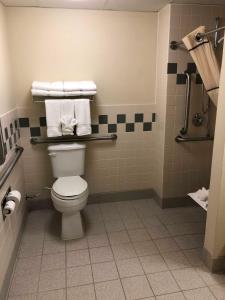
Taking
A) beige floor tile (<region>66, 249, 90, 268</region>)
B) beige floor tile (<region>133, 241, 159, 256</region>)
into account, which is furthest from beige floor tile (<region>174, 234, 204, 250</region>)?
beige floor tile (<region>66, 249, 90, 268</region>)

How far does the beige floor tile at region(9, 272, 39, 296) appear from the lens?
1663 millimetres

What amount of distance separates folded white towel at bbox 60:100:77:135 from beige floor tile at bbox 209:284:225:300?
173 cm

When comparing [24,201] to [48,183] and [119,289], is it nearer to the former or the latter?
[48,183]

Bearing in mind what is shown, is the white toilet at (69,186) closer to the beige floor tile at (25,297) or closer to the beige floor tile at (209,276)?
the beige floor tile at (25,297)

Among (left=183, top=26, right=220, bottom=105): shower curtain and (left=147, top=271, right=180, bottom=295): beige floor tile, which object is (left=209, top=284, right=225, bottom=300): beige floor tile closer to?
(left=147, top=271, right=180, bottom=295): beige floor tile

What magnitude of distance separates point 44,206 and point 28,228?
379 mm

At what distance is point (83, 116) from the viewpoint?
2.44 m

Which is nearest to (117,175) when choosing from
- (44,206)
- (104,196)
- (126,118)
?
(104,196)

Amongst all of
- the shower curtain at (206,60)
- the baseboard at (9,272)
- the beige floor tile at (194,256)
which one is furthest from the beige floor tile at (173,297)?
the shower curtain at (206,60)

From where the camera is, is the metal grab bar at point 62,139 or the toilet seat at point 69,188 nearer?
the toilet seat at point 69,188

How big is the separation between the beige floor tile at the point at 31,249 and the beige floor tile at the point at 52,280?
27 centimetres

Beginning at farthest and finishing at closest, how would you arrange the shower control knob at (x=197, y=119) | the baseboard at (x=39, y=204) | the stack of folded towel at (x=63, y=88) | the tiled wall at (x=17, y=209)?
the baseboard at (x=39, y=204) < the shower control knob at (x=197, y=119) < the stack of folded towel at (x=63, y=88) < the tiled wall at (x=17, y=209)

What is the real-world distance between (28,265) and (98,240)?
1.99 feet

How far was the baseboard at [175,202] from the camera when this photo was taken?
2.73 meters
